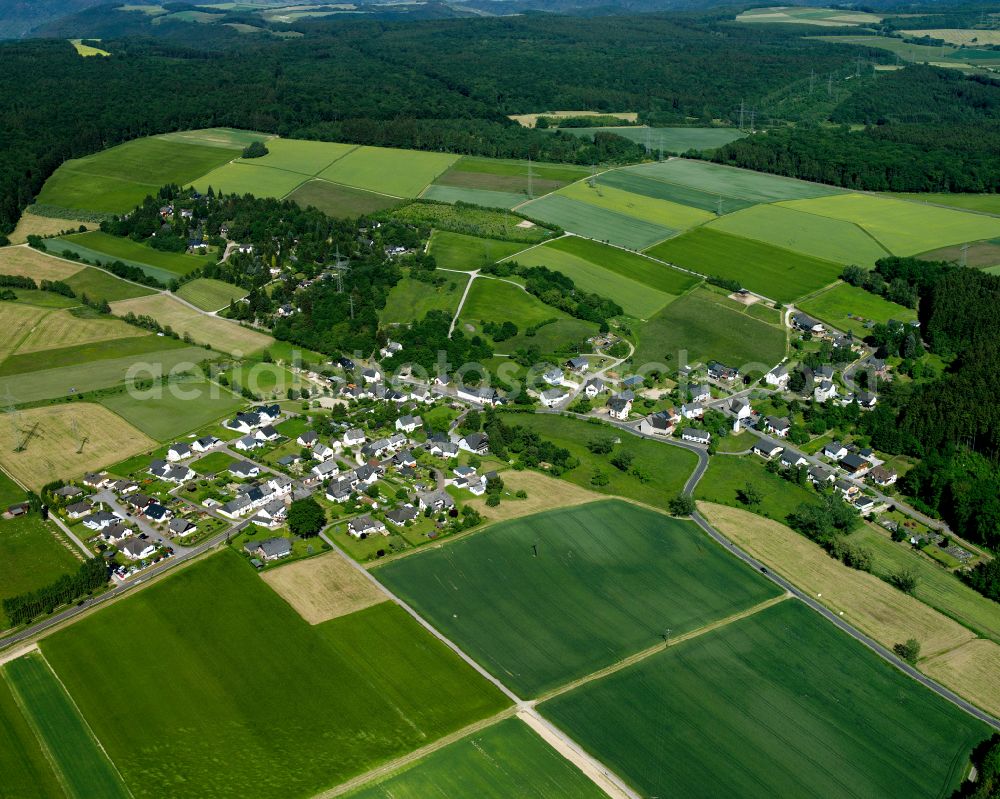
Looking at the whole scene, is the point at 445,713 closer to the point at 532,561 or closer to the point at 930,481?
the point at 532,561

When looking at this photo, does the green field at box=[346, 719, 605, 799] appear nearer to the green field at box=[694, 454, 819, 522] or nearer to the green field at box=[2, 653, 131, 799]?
the green field at box=[2, 653, 131, 799]

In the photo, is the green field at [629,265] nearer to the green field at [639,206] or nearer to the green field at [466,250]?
the green field at [466,250]

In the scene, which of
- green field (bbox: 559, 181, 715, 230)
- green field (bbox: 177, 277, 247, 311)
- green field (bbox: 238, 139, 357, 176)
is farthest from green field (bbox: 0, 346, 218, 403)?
green field (bbox: 238, 139, 357, 176)

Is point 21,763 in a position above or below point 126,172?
below

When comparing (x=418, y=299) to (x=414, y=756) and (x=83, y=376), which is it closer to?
(x=83, y=376)

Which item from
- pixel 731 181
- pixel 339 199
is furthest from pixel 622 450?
pixel 731 181

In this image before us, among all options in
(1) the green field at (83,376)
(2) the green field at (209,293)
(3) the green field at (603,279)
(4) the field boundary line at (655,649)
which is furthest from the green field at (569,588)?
(2) the green field at (209,293)
